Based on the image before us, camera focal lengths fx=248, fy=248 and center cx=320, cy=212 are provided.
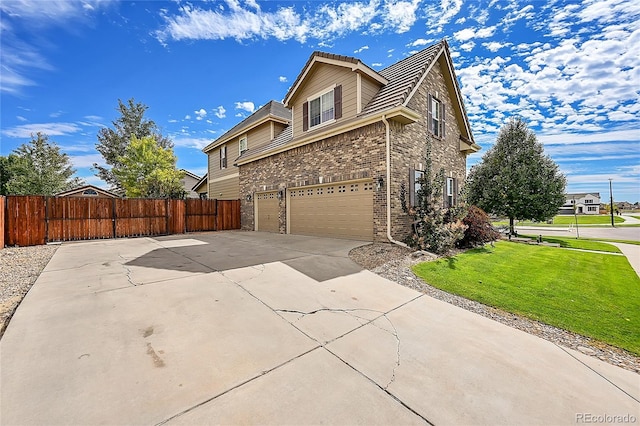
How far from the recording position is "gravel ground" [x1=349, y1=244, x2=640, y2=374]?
3131mm

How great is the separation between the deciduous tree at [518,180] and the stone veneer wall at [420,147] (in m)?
5.47

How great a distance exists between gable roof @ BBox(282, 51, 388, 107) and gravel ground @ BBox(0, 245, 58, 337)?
1076cm

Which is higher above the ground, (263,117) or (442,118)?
(263,117)

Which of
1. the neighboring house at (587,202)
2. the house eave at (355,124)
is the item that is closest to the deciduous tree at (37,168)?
the house eave at (355,124)

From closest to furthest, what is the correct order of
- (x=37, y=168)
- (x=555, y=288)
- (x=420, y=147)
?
1. (x=555, y=288)
2. (x=420, y=147)
3. (x=37, y=168)

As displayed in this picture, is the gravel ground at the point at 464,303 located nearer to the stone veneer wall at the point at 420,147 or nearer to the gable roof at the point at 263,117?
the stone veneer wall at the point at 420,147

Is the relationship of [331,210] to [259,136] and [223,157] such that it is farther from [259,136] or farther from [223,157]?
[223,157]

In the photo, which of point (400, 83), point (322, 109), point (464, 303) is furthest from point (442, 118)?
point (464, 303)

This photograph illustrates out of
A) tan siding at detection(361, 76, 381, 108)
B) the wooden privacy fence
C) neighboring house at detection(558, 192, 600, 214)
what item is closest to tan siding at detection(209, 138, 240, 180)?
the wooden privacy fence

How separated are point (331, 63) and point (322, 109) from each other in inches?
71.9

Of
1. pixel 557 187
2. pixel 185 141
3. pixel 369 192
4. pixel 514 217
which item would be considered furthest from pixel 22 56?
pixel 557 187

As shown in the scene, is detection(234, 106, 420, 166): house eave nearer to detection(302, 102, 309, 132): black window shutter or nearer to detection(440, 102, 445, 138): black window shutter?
detection(302, 102, 309, 132): black window shutter

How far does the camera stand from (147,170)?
23.3 m

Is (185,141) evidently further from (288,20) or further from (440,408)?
(440,408)
